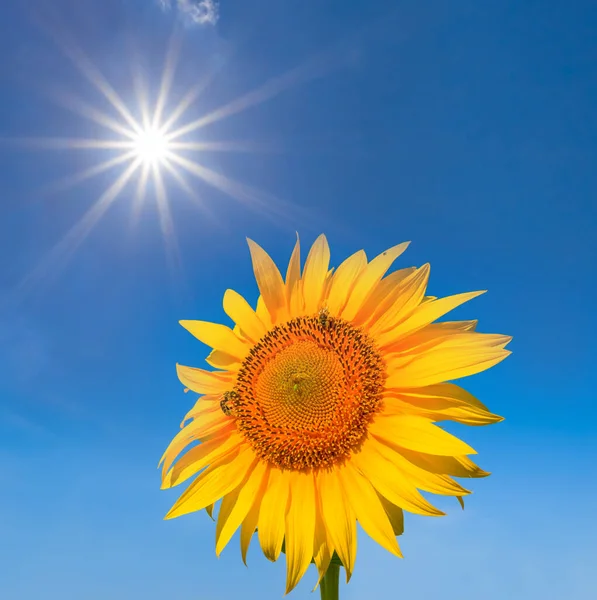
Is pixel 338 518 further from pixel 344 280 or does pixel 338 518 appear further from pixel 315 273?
pixel 315 273

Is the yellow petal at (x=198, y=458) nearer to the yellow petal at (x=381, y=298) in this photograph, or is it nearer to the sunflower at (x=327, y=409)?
the sunflower at (x=327, y=409)

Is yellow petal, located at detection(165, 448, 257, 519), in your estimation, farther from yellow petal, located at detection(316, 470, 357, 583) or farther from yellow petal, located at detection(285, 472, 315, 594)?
yellow petal, located at detection(316, 470, 357, 583)

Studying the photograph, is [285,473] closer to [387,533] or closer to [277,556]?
[277,556]

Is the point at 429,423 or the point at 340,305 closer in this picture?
the point at 429,423

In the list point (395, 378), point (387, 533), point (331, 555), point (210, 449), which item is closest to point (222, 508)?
point (210, 449)

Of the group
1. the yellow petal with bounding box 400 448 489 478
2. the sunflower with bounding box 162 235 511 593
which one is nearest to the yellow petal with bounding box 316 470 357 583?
the sunflower with bounding box 162 235 511 593
